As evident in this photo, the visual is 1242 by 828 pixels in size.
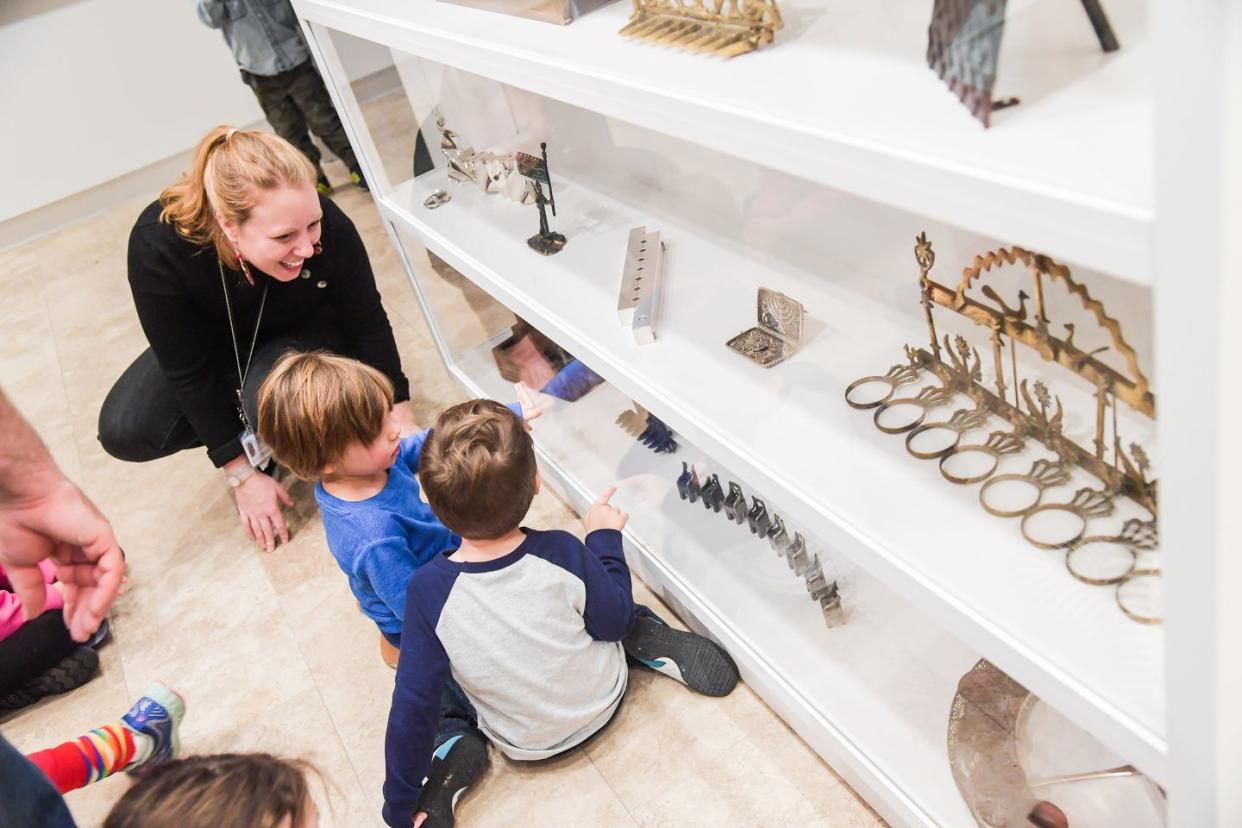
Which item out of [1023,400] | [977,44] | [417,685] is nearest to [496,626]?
[417,685]

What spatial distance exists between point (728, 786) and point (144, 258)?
150 cm

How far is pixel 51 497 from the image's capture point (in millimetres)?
1302

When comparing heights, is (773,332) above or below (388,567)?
above

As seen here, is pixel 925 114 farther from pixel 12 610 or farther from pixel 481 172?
pixel 12 610

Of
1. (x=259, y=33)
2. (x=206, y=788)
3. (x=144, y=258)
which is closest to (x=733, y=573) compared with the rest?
(x=206, y=788)

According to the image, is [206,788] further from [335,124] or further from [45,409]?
[335,124]

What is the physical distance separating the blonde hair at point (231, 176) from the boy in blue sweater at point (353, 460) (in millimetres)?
325

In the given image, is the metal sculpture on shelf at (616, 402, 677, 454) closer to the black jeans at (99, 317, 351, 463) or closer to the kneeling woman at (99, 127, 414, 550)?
the kneeling woman at (99, 127, 414, 550)

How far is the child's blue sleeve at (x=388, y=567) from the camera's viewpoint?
170cm

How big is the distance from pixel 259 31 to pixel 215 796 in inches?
129

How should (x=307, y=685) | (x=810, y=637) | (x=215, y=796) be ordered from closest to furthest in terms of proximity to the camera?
(x=215, y=796) < (x=810, y=637) < (x=307, y=685)

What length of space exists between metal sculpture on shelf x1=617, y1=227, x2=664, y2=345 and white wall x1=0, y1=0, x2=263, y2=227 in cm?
Answer: 373

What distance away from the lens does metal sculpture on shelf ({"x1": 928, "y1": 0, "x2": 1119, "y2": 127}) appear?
790 mm

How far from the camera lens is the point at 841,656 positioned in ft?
5.08
